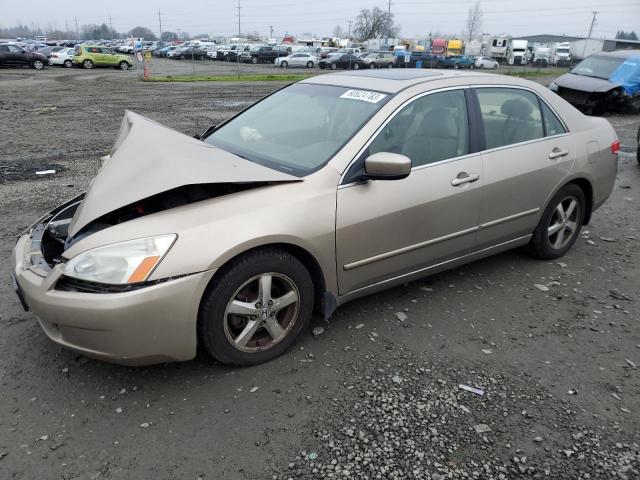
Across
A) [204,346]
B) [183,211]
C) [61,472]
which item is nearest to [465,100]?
[183,211]

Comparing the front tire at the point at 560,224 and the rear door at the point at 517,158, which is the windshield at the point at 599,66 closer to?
the front tire at the point at 560,224

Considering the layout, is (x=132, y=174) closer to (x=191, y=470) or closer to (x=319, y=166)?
(x=319, y=166)

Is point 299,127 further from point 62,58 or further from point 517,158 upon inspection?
point 62,58

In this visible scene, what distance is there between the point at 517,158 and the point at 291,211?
2.06 metres

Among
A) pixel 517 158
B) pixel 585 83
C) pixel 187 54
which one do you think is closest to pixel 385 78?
pixel 517 158

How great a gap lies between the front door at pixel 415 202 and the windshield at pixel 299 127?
229 millimetres

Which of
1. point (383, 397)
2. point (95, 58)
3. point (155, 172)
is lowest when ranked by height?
point (95, 58)

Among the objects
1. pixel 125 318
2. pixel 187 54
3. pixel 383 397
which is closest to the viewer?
pixel 125 318

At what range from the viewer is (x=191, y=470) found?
2318 mm

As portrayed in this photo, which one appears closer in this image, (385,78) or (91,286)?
(91,286)

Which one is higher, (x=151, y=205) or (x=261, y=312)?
(x=151, y=205)

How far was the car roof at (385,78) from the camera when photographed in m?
3.64

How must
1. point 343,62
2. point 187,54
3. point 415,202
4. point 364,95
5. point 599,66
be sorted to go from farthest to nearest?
point 187,54 → point 343,62 → point 599,66 → point 364,95 → point 415,202

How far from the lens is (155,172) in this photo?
9.70ft
